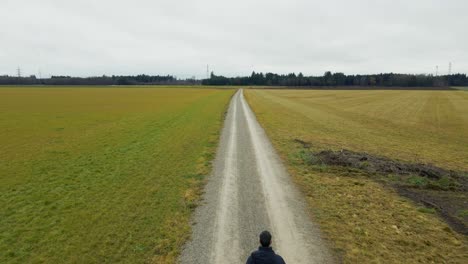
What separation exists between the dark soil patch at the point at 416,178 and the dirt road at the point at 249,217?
3231 mm

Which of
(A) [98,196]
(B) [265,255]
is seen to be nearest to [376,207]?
(B) [265,255]

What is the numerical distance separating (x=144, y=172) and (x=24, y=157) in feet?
26.8

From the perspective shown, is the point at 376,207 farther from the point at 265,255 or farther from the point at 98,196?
the point at 98,196

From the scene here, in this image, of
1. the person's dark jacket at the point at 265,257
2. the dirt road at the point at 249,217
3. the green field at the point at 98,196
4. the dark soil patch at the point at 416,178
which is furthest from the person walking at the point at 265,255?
the dark soil patch at the point at 416,178

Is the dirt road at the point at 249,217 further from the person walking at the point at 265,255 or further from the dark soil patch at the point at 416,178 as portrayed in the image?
the dark soil patch at the point at 416,178

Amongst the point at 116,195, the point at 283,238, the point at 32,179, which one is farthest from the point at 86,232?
the point at 32,179

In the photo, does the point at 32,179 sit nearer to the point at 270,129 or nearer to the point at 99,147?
the point at 99,147

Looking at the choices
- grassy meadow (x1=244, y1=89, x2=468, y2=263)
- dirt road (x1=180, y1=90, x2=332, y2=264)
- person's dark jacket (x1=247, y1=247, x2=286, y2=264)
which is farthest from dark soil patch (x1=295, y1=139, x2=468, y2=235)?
person's dark jacket (x1=247, y1=247, x2=286, y2=264)

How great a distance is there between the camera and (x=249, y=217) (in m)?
9.18

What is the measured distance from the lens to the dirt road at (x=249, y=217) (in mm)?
7250

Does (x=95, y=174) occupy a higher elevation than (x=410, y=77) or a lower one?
lower

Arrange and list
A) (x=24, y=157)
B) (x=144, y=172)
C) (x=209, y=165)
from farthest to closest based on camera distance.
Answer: (x=24, y=157), (x=209, y=165), (x=144, y=172)

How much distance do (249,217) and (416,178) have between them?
337 inches

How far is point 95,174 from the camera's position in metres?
13.7
